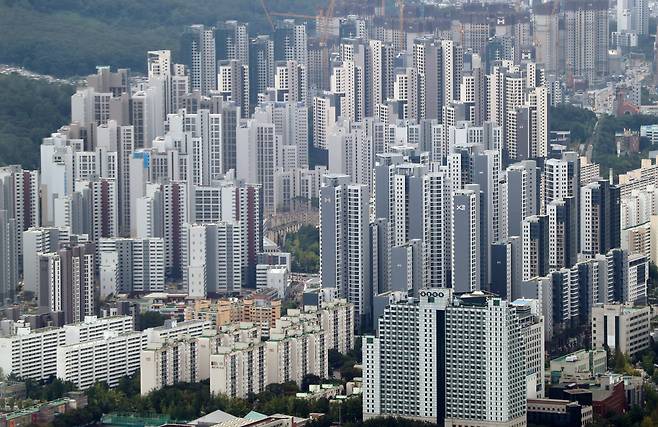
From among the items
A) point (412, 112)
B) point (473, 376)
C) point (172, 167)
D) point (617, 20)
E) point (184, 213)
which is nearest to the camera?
point (473, 376)

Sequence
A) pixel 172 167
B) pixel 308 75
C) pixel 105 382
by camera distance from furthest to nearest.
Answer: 1. pixel 308 75
2. pixel 172 167
3. pixel 105 382

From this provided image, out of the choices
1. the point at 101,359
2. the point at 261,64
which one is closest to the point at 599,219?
the point at 101,359

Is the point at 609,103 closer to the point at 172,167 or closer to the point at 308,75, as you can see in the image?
the point at 308,75

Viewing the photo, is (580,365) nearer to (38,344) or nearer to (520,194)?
(38,344)

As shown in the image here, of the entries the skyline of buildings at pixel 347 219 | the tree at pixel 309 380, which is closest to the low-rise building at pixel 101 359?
the skyline of buildings at pixel 347 219

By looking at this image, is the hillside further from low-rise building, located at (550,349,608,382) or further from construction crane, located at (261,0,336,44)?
low-rise building, located at (550,349,608,382)

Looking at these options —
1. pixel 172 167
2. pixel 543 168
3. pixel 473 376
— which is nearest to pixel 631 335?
pixel 473 376
